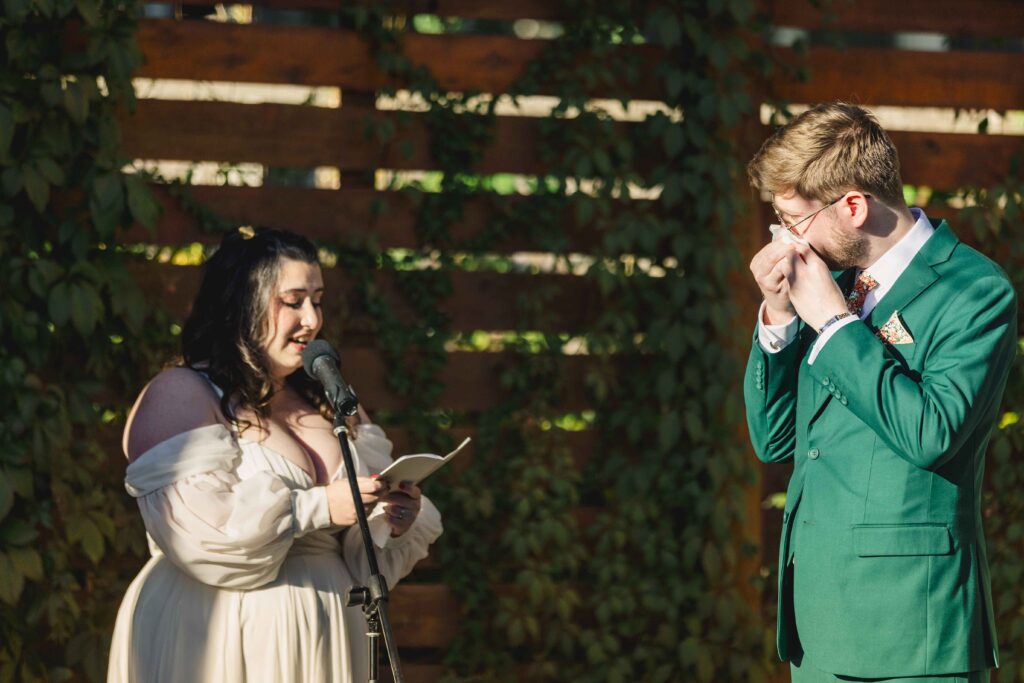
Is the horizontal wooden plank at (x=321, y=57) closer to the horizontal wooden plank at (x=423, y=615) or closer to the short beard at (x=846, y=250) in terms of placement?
the horizontal wooden plank at (x=423, y=615)

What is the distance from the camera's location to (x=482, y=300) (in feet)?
13.7

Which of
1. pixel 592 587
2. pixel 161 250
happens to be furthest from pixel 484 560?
pixel 161 250

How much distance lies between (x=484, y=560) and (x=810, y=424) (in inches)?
77.4

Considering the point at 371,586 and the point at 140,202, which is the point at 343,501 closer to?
the point at 371,586

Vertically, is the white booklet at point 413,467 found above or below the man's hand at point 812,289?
below

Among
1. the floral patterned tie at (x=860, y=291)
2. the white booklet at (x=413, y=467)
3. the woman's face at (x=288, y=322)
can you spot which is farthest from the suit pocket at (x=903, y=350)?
the woman's face at (x=288, y=322)

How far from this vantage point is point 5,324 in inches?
142

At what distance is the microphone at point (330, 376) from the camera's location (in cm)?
248

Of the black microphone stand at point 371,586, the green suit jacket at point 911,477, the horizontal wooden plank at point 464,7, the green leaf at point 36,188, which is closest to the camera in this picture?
the green suit jacket at point 911,477

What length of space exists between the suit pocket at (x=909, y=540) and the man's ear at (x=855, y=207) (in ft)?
1.75

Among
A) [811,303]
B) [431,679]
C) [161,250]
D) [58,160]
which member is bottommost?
[431,679]

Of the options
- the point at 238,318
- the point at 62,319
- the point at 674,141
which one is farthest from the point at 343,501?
the point at 674,141

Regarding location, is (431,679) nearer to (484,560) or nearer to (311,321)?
(484,560)

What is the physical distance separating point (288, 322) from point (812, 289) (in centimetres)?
139
